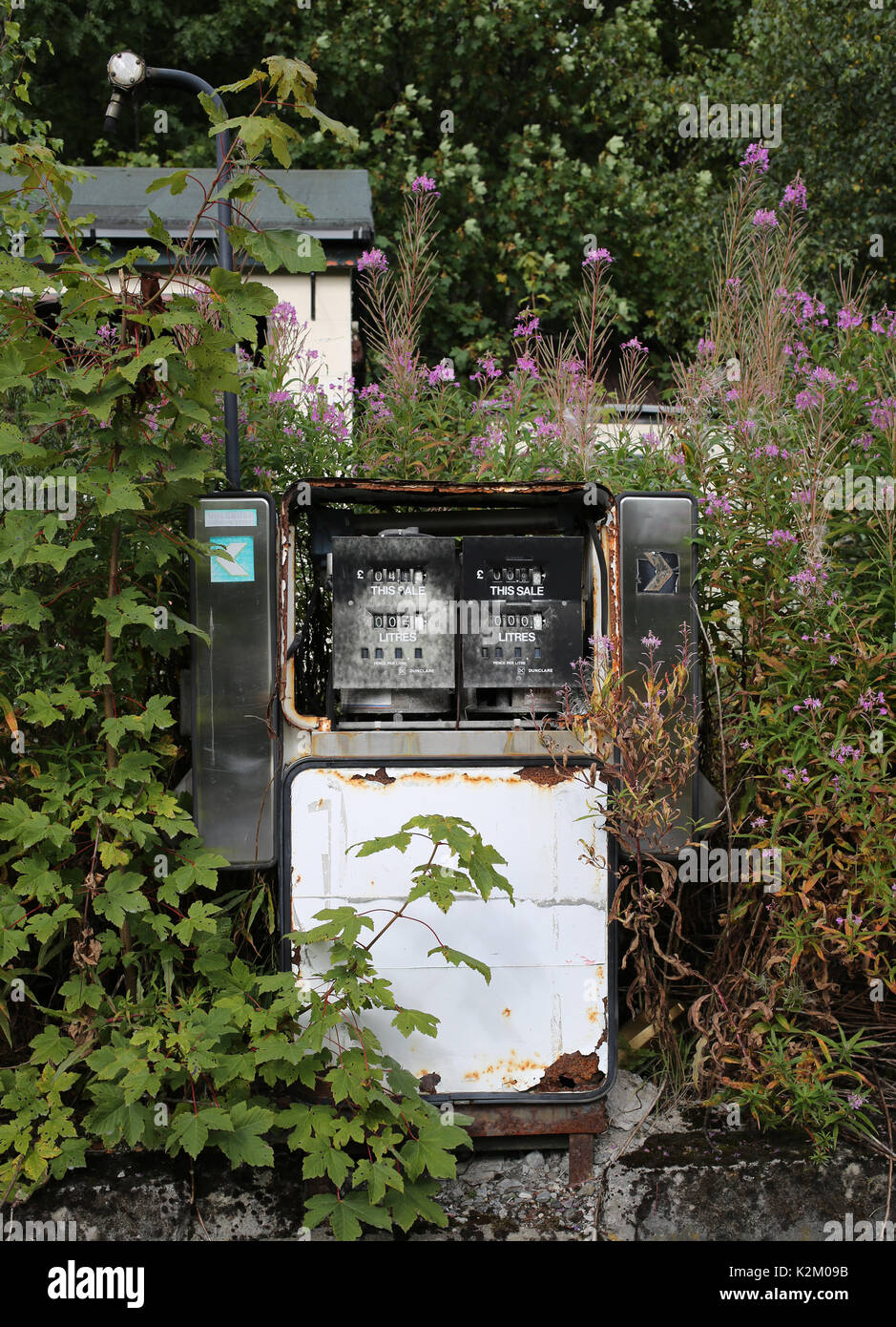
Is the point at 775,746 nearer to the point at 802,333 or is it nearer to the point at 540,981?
the point at 540,981

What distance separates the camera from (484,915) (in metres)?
3.31

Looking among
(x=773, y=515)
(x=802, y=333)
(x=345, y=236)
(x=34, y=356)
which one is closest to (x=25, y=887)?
(x=34, y=356)

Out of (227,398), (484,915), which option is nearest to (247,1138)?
(484,915)

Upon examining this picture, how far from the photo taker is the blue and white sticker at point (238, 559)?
10.9 ft

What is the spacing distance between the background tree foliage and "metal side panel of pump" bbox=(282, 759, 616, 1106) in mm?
10054

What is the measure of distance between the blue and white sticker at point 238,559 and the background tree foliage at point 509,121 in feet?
32.2

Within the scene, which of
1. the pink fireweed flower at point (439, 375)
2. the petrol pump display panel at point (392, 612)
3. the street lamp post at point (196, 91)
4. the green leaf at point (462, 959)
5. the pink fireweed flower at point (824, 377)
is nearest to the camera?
the green leaf at point (462, 959)

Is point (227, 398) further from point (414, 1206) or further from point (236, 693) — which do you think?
point (414, 1206)

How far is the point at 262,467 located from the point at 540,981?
192 cm

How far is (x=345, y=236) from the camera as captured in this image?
934cm

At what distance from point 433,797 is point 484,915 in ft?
1.21

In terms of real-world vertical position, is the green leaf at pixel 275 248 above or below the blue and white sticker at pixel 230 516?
above

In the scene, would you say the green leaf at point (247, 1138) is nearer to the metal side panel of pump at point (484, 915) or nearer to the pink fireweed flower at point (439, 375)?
the metal side panel of pump at point (484, 915)

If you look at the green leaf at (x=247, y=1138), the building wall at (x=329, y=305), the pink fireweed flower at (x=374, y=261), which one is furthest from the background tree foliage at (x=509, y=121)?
the green leaf at (x=247, y=1138)
